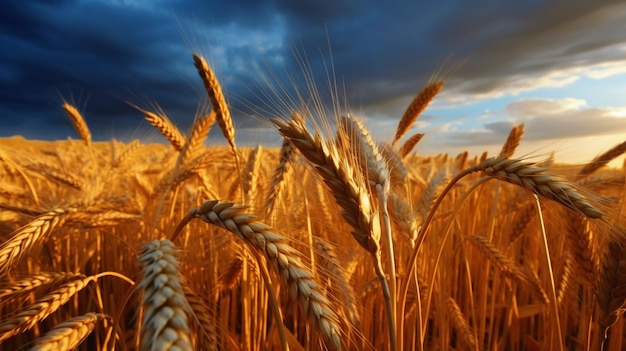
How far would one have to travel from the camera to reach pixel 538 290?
75.1 inches

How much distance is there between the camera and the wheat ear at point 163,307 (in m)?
0.65

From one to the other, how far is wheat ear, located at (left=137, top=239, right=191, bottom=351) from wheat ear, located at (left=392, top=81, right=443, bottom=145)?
7.51ft

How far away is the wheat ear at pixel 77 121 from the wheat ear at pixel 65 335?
15.5ft

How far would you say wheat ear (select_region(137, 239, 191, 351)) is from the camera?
653mm

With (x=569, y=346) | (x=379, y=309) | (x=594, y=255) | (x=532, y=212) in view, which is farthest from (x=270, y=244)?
(x=569, y=346)

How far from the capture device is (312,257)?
1.54 meters

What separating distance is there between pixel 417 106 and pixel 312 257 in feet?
6.07

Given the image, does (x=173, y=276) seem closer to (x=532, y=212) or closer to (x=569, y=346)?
(x=532, y=212)

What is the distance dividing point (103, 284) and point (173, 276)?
2.20 m

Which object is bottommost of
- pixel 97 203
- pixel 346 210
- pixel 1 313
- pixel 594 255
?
pixel 1 313

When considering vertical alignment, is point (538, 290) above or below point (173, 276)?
below

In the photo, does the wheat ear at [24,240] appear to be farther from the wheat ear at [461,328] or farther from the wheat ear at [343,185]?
the wheat ear at [461,328]

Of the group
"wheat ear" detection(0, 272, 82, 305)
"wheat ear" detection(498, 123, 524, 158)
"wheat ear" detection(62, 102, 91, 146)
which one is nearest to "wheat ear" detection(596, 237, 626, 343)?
"wheat ear" detection(0, 272, 82, 305)

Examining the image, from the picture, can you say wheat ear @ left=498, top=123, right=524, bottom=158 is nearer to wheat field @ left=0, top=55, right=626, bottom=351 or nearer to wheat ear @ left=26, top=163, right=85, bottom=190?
wheat field @ left=0, top=55, right=626, bottom=351
